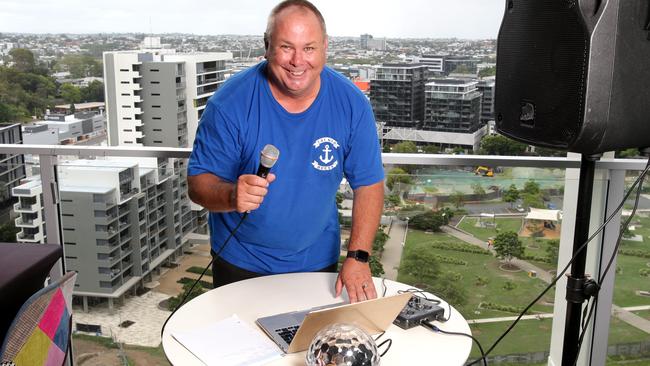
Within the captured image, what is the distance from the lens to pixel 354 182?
205cm

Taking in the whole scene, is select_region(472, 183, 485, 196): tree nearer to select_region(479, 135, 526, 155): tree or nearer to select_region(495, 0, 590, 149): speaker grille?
select_region(479, 135, 526, 155): tree

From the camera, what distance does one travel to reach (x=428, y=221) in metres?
2.69

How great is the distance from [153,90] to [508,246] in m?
2.17

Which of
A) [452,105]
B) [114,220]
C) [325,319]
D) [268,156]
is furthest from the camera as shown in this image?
[452,105]

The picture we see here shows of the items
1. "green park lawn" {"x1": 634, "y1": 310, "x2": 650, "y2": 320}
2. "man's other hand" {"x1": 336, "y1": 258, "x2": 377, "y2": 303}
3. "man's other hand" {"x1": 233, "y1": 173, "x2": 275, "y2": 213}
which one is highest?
"man's other hand" {"x1": 233, "y1": 173, "x2": 275, "y2": 213}

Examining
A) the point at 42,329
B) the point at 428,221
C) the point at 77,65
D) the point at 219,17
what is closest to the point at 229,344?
the point at 42,329

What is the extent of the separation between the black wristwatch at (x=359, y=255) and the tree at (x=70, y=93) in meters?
2.75

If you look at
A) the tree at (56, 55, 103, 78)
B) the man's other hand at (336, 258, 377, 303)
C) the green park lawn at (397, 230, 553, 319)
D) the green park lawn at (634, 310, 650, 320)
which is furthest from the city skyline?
the man's other hand at (336, 258, 377, 303)

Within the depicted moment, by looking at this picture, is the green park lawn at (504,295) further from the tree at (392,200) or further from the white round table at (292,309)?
the white round table at (292,309)

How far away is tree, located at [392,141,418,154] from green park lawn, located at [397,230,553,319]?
1.14 ft

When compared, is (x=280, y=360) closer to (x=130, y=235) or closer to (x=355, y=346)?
(x=355, y=346)

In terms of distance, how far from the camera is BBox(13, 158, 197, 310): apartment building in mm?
Answer: 2732

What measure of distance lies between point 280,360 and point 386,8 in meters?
3.06

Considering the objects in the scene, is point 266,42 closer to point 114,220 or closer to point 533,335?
point 114,220
